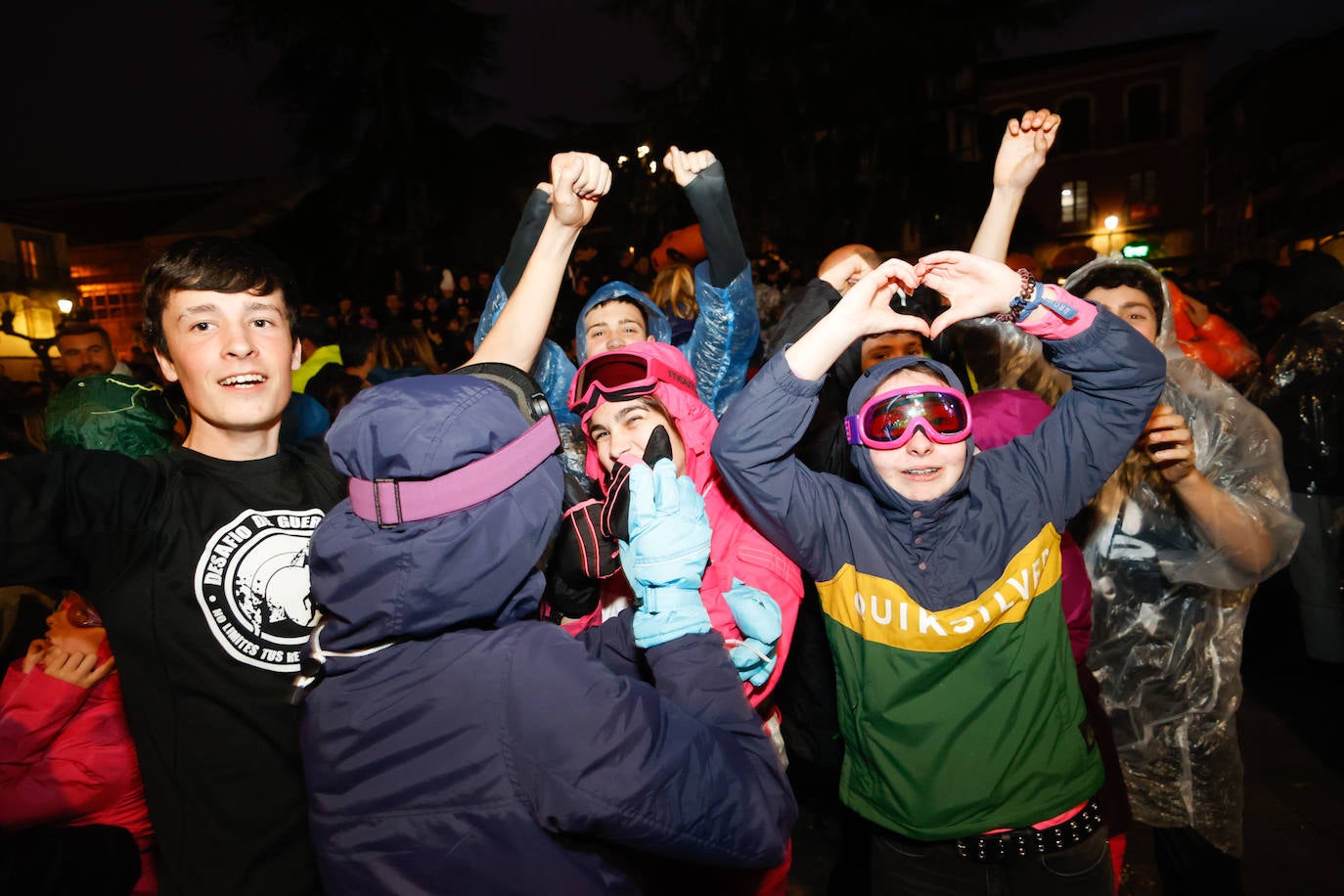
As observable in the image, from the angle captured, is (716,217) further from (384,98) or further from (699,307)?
(384,98)

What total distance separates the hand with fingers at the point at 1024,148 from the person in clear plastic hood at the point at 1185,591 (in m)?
0.62

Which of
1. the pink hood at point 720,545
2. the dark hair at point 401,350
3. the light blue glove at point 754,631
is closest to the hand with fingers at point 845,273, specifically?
the pink hood at point 720,545

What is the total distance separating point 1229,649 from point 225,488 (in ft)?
10.8

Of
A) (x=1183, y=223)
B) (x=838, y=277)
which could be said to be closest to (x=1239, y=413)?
(x=838, y=277)

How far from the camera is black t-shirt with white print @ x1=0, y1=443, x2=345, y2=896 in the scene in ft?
5.57

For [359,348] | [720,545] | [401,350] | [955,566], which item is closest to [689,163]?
[720,545]

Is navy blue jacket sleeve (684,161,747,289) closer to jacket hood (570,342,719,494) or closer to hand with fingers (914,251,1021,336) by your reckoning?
jacket hood (570,342,719,494)

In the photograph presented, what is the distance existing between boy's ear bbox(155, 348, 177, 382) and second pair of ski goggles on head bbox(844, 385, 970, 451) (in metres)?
1.94

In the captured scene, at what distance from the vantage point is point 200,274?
195cm

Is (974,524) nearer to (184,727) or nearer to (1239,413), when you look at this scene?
(1239,413)

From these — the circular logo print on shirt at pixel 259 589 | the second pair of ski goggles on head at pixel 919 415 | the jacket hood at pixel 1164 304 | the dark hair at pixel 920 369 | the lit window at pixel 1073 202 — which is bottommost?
the circular logo print on shirt at pixel 259 589

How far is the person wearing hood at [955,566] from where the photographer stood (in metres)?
1.98

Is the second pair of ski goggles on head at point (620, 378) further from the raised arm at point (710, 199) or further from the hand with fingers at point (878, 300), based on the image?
the hand with fingers at point (878, 300)

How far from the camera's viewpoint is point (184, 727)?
1737mm
